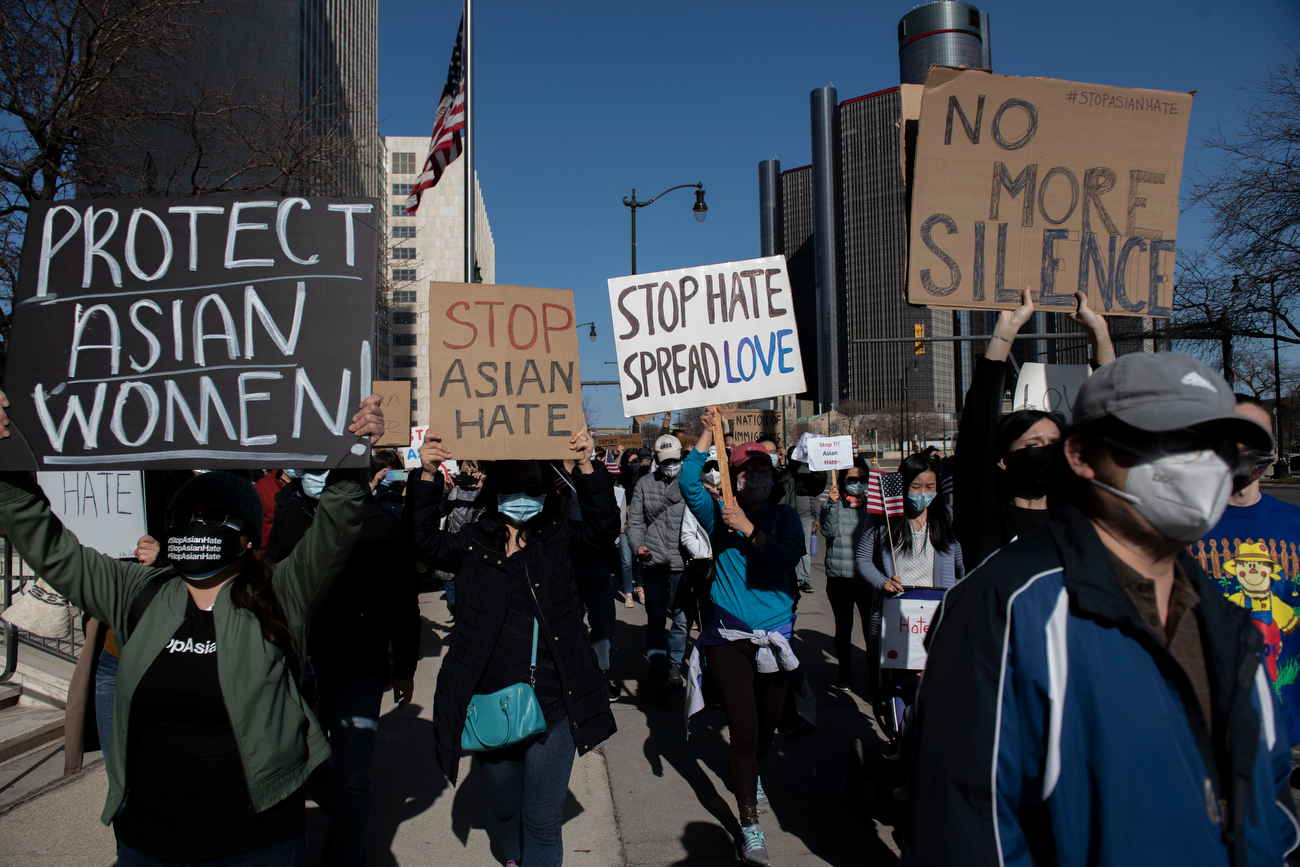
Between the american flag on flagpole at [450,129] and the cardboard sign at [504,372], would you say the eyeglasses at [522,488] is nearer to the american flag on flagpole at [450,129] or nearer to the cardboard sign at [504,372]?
the cardboard sign at [504,372]

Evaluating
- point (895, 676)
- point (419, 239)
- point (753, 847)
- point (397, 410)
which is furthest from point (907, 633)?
point (419, 239)

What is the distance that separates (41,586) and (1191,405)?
4966mm

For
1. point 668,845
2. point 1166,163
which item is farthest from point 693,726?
point 1166,163

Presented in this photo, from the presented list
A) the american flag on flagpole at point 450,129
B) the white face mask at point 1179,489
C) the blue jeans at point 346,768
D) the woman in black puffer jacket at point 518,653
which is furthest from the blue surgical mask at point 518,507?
the american flag on flagpole at point 450,129

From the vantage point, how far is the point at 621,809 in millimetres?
4383

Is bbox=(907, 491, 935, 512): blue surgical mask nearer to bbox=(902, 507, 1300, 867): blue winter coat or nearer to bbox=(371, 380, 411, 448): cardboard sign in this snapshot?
bbox=(902, 507, 1300, 867): blue winter coat

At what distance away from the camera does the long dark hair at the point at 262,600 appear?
2.42 metres

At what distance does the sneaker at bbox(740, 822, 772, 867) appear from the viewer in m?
3.69

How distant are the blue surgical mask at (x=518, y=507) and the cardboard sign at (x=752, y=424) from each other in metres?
10.9

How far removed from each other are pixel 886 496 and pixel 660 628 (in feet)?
8.27

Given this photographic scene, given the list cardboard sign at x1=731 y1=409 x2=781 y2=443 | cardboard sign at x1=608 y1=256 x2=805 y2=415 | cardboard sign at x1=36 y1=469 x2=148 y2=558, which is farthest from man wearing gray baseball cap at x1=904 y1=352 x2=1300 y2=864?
cardboard sign at x1=731 y1=409 x2=781 y2=443

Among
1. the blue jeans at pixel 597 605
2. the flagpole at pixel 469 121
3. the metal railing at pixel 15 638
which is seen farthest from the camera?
the flagpole at pixel 469 121

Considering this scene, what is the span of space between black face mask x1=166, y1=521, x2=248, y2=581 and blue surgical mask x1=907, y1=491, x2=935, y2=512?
4.00 m

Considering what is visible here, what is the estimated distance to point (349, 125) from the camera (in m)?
16.2
